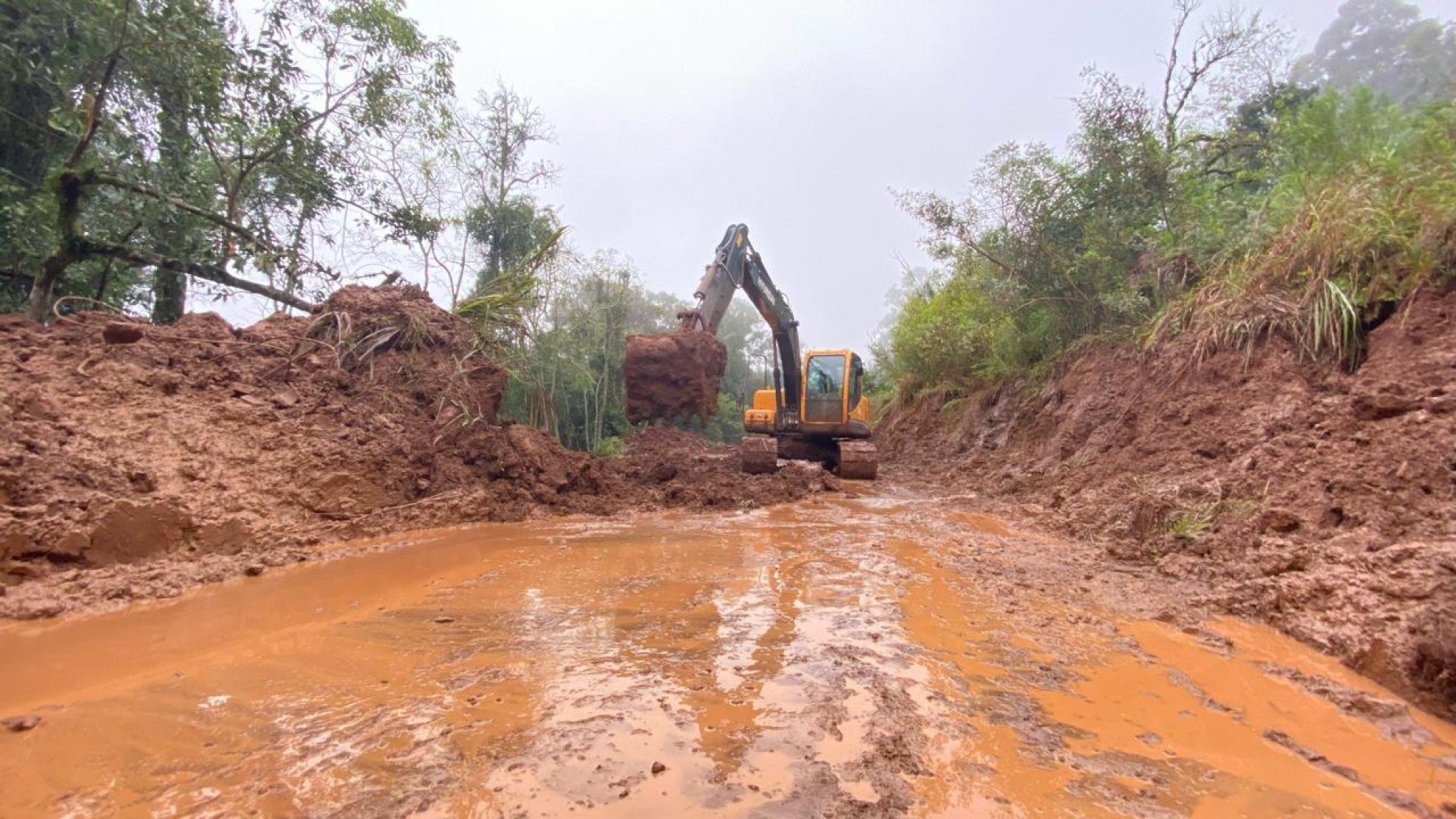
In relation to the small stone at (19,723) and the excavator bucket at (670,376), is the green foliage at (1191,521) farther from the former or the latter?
the excavator bucket at (670,376)

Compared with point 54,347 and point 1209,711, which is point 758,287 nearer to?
point 54,347

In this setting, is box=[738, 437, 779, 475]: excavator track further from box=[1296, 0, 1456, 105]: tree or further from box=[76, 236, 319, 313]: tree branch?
box=[1296, 0, 1456, 105]: tree

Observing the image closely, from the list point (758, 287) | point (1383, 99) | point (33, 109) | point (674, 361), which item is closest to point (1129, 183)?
point (1383, 99)

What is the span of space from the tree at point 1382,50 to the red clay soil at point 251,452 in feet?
111

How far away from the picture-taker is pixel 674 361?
12719mm

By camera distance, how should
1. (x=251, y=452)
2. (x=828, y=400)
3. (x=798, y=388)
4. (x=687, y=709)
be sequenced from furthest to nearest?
(x=798, y=388)
(x=828, y=400)
(x=251, y=452)
(x=687, y=709)

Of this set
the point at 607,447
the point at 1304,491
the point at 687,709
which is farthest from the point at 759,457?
the point at 607,447

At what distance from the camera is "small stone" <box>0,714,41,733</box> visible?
6.77ft

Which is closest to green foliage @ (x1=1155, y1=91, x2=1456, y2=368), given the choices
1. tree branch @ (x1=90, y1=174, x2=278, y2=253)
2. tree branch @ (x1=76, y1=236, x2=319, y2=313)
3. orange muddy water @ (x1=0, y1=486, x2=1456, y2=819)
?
orange muddy water @ (x1=0, y1=486, x2=1456, y2=819)

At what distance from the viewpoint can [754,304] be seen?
1222 cm

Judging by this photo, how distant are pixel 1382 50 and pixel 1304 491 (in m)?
61.9

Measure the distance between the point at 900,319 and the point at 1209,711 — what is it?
18.9m

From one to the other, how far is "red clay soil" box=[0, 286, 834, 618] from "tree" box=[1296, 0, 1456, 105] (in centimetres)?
3393

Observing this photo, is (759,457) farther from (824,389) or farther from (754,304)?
(754,304)
